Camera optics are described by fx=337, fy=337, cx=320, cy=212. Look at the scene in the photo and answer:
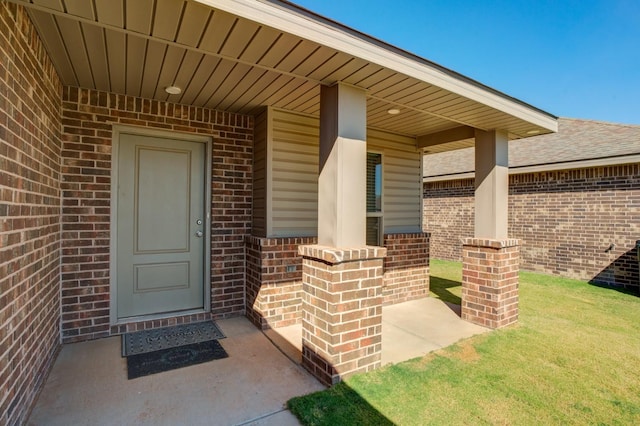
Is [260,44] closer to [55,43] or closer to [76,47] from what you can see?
[76,47]

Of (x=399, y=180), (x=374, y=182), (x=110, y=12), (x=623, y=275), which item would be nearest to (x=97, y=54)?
(x=110, y=12)

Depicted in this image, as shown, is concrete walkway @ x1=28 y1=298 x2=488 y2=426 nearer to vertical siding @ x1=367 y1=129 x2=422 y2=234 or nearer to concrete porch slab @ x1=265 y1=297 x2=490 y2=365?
concrete porch slab @ x1=265 y1=297 x2=490 y2=365

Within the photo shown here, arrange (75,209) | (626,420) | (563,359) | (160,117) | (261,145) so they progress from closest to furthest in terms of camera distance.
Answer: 1. (626,420)
2. (563,359)
3. (75,209)
4. (160,117)
5. (261,145)

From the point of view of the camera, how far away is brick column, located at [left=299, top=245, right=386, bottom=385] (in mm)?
2605

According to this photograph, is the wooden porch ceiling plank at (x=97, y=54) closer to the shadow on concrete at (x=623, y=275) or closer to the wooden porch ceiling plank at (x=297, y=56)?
the wooden porch ceiling plank at (x=297, y=56)

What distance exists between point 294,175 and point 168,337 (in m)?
2.25

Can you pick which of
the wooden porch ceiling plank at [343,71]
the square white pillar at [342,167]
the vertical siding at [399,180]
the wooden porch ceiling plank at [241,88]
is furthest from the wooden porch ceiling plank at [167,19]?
the vertical siding at [399,180]

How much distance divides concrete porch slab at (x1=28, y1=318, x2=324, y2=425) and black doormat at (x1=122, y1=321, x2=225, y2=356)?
15cm

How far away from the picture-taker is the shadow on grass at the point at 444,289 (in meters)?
5.32

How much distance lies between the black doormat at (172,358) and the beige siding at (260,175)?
132 cm

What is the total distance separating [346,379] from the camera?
2.65 metres

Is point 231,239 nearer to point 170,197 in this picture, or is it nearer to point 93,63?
point 170,197

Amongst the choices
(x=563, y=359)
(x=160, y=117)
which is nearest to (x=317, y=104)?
(x=160, y=117)

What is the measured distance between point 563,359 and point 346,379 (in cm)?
212
